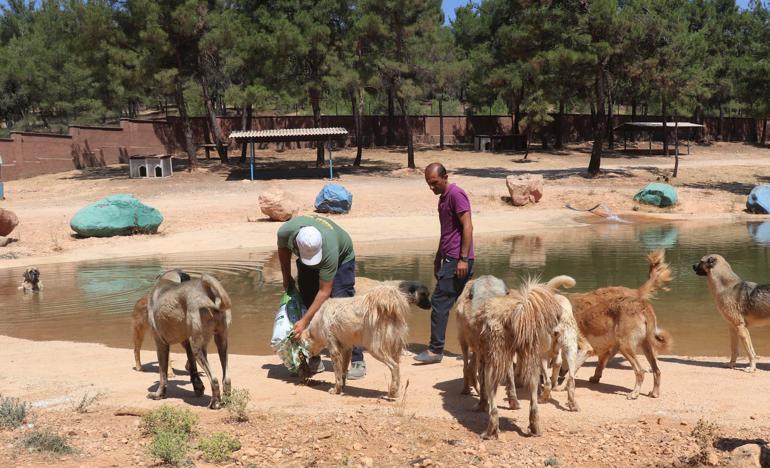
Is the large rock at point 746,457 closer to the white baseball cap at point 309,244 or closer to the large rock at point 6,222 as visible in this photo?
the white baseball cap at point 309,244

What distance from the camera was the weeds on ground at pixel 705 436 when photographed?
5434 millimetres

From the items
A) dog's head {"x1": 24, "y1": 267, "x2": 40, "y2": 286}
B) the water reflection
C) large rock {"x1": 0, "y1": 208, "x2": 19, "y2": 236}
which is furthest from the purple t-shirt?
large rock {"x1": 0, "y1": 208, "x2": 19, "y2": 236}

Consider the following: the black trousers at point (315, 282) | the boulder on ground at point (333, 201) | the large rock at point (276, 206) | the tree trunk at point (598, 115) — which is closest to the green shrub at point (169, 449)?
the black trousers at point (315, 282)

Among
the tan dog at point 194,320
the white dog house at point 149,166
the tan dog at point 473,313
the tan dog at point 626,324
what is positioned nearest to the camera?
the tan dog at point 473,313

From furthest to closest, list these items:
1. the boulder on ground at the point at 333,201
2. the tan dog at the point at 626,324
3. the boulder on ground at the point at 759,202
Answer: the boulder on ground at the point at 759,202 → the boulder on ground at the point at 333,201 → the tan dog at the point at 626,324

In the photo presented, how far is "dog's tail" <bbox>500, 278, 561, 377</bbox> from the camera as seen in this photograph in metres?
5.88

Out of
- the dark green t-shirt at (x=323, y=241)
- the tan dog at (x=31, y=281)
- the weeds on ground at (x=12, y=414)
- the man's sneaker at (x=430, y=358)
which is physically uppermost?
the dark green t-shirt at (x=323, y=241)

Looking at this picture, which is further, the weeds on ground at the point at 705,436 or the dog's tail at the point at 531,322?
the dog's tail at the point at 531,322

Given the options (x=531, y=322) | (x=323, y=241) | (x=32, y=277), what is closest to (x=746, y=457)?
(x=531, y=322)

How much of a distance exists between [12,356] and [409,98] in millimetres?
29871

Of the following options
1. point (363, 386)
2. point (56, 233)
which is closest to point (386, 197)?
point (56, 233)

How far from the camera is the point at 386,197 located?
28.6 metres

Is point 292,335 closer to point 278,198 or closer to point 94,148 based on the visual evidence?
point 278,198

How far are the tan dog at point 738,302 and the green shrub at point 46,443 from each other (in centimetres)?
677
